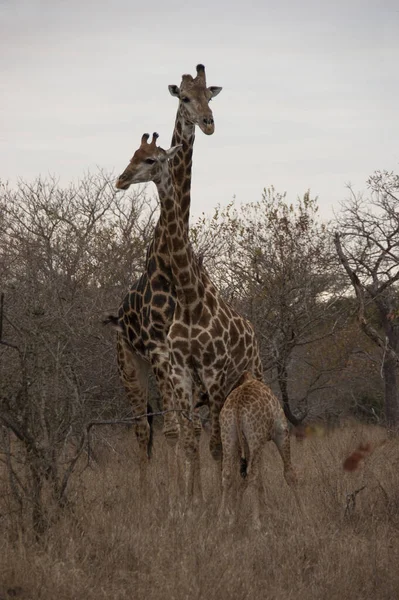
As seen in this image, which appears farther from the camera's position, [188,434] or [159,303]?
[159,303]

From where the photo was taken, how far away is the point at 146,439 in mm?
9906

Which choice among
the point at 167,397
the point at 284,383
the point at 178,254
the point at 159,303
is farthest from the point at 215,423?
the point at 284,383

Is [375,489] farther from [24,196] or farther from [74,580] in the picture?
[24,196]

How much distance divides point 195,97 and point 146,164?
1.20m

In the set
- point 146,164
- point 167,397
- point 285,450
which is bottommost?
point 285,450

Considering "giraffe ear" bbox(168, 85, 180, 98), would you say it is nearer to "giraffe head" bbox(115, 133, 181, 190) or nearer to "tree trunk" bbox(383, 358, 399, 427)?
"giraffe head" bbox(115, 133, 181, 190)

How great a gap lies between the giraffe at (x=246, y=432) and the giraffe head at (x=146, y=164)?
2.19 m

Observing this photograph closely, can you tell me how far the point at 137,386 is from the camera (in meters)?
10.0

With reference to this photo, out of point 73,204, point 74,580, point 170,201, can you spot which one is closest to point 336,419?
point 73,204

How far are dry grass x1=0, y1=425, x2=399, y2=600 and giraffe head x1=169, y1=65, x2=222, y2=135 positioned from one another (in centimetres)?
376

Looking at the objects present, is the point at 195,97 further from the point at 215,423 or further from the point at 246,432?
the point at 246,432

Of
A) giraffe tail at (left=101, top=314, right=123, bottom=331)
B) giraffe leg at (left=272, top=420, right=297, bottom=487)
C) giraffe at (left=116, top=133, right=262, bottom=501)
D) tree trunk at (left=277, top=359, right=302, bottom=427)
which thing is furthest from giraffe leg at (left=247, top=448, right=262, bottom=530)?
tree trunk at (left=277, top=359, right=302, bottom=427)

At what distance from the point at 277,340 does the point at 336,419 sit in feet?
23.0

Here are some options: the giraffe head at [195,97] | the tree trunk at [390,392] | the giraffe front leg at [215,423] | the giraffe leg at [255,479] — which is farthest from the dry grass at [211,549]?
the tree trunk at [390,392]
